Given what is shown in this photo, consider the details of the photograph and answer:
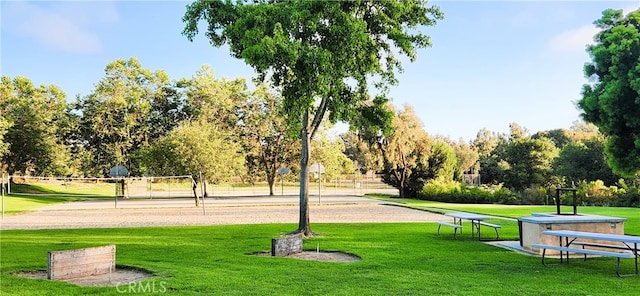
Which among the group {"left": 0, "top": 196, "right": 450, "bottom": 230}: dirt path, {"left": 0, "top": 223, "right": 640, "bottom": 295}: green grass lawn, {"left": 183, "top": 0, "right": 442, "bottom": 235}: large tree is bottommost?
{"left": 0, "top": 196, "right": 450, "bottom": 230}: dirt path

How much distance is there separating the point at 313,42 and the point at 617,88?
7713mm

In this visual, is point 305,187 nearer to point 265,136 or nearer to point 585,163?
point 585,163

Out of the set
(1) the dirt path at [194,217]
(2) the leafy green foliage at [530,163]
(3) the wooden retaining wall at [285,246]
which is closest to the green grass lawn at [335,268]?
(3) the wooden retaining wall at [285,246]

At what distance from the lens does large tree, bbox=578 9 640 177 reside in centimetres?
1330

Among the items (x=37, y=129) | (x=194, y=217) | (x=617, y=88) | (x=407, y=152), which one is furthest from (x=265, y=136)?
(x=617, y=88)

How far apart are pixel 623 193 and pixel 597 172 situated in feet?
33.7

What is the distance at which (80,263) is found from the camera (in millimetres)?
8305

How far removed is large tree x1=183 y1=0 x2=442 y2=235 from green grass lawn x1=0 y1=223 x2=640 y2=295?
11.1ft

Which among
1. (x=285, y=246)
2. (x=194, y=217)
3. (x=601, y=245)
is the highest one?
(x=601, y=245)

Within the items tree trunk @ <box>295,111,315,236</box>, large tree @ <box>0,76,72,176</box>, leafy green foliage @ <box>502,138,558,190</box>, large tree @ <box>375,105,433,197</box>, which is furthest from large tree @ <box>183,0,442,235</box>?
large tree @ <box>0,76,72,176</box>

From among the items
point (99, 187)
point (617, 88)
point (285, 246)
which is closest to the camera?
point (285, 246)

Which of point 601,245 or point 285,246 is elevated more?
point 601,245

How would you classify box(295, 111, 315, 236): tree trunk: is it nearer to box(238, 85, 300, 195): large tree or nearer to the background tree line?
the background tree line

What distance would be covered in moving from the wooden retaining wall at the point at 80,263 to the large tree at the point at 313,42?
227 inches
